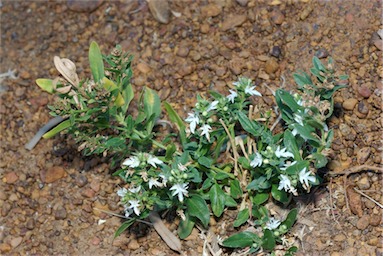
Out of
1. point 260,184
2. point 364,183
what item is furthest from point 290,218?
point 364,183

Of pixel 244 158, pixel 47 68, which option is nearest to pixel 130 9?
pixel 47 68

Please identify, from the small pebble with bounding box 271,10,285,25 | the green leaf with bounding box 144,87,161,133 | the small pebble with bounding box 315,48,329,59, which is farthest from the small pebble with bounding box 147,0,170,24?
the small pebble with bounding box 315,48,329,59

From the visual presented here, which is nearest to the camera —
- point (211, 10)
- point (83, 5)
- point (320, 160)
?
point (320, 160)

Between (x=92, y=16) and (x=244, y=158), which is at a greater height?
(x=92, y=16)

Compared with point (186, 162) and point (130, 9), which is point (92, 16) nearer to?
A: point (130, 9)

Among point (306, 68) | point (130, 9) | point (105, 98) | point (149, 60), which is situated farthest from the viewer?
point (130, 9)

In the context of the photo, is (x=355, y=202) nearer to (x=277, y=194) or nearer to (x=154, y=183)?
(x=277, y=194)

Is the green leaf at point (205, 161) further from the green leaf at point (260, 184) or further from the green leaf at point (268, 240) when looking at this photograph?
the green leaf at point (268, 240)

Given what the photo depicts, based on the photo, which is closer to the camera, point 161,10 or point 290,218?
point 290,218
